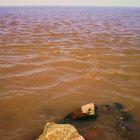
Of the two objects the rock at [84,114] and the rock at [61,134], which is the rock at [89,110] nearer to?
the rock at [84,114]

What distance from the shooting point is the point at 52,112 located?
17.3 ft

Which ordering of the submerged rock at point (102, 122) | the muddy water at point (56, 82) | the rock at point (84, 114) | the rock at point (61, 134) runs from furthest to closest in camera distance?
the muddy water at point (56, 82) → the rock at point (84, 114) → the submerged rock at point (102, 122) → the rock at point (61, 134)

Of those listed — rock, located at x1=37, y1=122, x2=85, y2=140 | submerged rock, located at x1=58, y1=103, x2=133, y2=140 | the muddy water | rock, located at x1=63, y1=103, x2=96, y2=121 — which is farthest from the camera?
the muddy water

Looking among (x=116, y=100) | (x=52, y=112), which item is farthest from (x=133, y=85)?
(x=52, y=112)

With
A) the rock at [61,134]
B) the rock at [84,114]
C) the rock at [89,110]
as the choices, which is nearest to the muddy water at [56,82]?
the rock at [84,114]

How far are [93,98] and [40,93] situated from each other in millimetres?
1577

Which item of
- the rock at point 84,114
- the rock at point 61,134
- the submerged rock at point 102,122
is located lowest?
the submerged rock at point 102,122

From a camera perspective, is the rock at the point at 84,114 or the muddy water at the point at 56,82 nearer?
the rock at the point at 84,114

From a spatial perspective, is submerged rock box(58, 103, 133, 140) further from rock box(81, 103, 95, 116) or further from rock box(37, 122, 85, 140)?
rock box(37, 122, 85, 140)

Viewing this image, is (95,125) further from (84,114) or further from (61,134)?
(61,134)

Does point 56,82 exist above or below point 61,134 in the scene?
below

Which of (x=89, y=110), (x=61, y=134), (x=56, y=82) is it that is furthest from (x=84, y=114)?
(x=56, y=82)

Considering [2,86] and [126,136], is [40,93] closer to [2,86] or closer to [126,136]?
[2,86]

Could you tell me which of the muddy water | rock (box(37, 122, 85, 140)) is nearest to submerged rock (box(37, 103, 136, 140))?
rock (box(37, 122, 85, 140))
